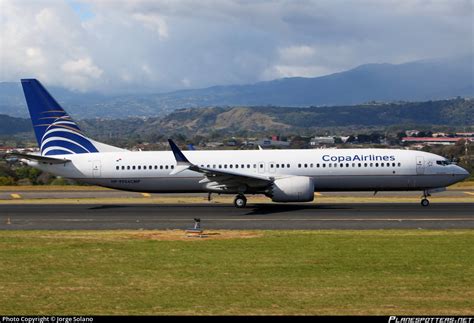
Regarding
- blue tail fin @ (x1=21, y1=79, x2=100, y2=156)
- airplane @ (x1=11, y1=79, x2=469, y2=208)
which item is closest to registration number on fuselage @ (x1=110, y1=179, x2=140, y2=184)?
airplane @ (x1=11, y1=79, x2=469, y2=208)

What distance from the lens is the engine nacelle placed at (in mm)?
40125

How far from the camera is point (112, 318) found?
1408 centimetres

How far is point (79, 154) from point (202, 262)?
85.4ft

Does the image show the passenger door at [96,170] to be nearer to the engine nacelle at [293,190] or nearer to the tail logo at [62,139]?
the tail logo at [62,139]

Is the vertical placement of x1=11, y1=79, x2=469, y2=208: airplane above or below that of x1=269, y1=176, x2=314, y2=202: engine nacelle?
above

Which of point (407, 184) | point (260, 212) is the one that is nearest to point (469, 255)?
point (260, 212)

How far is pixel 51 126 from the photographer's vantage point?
4547cm

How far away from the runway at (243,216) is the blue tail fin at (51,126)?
3763 millimetres

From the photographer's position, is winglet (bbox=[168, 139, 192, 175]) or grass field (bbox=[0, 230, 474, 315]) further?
winglet (bbox=[168, 139, 192, 175])

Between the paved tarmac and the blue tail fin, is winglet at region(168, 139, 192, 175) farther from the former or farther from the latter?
the paved tarmac

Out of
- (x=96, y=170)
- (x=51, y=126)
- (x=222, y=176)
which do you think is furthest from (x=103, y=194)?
(x=222, y=176)

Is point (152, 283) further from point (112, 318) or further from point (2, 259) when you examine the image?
point (2, 259)

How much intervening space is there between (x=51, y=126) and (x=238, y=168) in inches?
493

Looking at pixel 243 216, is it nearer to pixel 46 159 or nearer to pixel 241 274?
pixel 46 159
